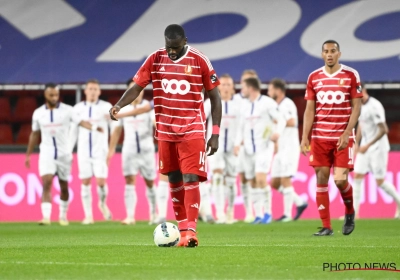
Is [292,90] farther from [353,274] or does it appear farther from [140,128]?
[353,274]

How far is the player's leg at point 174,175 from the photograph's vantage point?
9211 mm

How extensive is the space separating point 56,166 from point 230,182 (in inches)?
121

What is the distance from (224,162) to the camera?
1661 cm

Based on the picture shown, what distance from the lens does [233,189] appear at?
17.0m

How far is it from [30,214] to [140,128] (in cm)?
290

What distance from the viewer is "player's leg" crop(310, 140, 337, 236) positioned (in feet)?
36.6

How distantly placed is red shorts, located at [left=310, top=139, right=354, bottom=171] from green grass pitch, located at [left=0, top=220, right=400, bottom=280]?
0.86 meters

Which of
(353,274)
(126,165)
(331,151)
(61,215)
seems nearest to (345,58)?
(126,165)

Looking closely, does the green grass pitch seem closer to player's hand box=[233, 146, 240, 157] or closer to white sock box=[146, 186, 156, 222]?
player's hand box=[233, 146, 240, 157]

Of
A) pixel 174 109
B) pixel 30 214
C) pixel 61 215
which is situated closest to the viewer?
pixel 174 109

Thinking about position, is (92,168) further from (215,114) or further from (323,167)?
(215,114)

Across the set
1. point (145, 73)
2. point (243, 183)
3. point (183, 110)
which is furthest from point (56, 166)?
point (183, 110)

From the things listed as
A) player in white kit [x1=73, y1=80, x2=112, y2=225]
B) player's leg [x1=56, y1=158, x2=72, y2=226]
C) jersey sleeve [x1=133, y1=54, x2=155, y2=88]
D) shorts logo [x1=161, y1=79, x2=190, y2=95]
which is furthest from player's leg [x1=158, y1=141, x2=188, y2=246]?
player in white kit [x1=73, y1=80, x2=112, y2=225]

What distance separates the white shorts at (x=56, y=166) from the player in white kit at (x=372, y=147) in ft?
17.1
